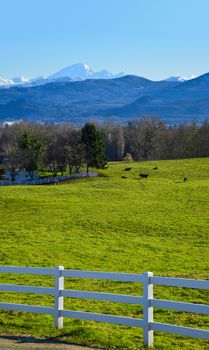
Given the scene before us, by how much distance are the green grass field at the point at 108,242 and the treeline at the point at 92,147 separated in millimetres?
34744

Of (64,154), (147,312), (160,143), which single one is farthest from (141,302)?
(160,143)

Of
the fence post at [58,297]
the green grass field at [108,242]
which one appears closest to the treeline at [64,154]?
the green grass field at [108,242]

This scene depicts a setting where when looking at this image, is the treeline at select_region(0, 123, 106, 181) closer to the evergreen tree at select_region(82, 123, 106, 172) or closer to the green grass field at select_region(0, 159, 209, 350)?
the evergreen tree at select_region(82, 123, 106, 172)

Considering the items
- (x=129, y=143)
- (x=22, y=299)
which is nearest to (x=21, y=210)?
(x=22, y=299)

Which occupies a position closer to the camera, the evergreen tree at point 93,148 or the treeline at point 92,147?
the evergreen tree at point 93,148

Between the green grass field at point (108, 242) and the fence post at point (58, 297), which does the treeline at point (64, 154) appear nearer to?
the green grass field at point (108, 242)

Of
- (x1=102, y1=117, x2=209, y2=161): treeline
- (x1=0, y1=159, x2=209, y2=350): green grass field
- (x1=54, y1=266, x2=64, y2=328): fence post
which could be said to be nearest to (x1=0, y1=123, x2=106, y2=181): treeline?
(x1=102, y1=117, x2=209, y2=161): treeline

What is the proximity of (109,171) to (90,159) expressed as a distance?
483 inches

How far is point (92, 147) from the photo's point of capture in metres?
101

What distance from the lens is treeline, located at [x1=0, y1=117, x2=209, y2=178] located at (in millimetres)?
101688

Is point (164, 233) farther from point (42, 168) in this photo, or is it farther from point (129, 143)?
point (129, 143)

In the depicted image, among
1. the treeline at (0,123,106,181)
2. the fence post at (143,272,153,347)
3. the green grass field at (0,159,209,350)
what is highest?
the treeline at (0,123,106,181)

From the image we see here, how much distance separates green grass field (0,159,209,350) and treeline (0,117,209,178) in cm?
3474

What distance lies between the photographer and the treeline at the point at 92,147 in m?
102
